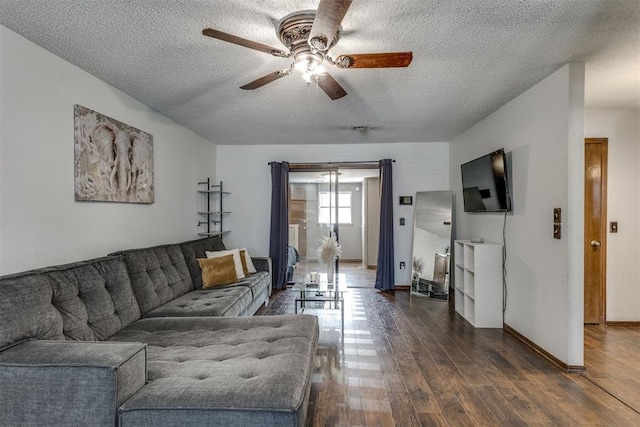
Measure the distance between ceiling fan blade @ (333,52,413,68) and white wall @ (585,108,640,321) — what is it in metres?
3.04

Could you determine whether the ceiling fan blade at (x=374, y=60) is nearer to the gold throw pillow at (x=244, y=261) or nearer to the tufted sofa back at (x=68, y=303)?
the tufted sofa back at (x=68, y=303)

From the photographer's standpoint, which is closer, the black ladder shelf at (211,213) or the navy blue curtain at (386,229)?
the black ladder shelf at (211,213)

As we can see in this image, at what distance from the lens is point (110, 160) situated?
2.92m

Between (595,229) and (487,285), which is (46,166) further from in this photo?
(595,229)

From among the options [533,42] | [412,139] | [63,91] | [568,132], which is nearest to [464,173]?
[412,139]

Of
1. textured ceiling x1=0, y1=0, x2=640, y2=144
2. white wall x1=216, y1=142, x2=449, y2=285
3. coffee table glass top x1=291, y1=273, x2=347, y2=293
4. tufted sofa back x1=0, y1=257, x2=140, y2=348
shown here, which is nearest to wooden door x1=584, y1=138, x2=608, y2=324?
textured ceiling x1=0, y1=0, x2=640, y2=144

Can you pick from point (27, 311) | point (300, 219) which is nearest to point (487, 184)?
point (300, 219)

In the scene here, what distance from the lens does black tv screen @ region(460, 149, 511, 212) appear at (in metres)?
3.35

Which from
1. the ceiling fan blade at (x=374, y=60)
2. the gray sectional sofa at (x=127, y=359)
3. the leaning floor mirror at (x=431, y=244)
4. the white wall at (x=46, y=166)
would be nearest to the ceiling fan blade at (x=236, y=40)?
the ceiling fan blade at (x=374, y=60)

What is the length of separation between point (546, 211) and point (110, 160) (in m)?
3.92

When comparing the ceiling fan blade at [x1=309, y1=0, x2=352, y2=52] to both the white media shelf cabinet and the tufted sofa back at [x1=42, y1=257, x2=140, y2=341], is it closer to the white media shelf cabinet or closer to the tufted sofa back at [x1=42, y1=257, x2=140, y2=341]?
the tufted sofa back at [x1=42, y1=257, x2=140, y2=341]

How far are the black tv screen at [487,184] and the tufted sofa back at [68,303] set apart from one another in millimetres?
3608

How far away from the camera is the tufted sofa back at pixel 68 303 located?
160cm

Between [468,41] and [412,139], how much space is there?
300 centimetres
